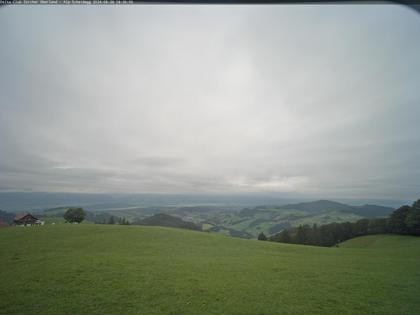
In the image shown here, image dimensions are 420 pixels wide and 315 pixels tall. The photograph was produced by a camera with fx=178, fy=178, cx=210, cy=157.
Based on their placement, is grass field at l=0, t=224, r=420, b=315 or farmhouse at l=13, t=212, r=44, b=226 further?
farmhouse at l=13, t=212, r=44, b=226

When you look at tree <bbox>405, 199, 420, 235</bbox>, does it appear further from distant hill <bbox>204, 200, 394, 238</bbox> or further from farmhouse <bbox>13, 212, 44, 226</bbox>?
farmhouse <bbox>13, 212, 44, 226</bbox>

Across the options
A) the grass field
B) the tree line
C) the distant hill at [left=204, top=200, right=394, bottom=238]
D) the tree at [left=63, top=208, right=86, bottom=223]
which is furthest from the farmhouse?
the distant hill at [left=204, top=200, right=394, bottom=238]

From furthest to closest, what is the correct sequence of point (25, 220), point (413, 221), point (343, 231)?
point (343, 231) < point (25, 220) < point (413, 221)

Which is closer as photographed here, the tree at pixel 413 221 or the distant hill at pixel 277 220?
the tree at pixel 413 221

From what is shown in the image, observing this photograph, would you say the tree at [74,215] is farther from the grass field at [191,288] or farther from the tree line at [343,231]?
the tree line at [343,231]

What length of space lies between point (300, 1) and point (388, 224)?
158 feet

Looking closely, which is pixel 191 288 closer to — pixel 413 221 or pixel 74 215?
pixel 413 221

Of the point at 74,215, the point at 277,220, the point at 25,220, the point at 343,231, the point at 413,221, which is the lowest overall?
the point at 277,220

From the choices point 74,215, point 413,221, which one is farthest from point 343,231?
point 74,215

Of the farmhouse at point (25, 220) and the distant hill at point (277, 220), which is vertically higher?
the farmhouse at point (25, 220)

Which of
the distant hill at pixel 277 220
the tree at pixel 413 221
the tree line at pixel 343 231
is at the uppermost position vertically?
the tree at pixel 413 221

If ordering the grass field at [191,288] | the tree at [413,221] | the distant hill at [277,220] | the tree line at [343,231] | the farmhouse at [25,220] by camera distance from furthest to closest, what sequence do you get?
the distant hill at [277,220]
the farmhouse at [25,220]
the tree line at [343,231]
the tree at [413,221]
the grass field at [191,288]

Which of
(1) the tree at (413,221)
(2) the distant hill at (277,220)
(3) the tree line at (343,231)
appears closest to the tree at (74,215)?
(3) the tree line at (343,231)

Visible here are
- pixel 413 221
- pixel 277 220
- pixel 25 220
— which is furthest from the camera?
pixel 277 220
